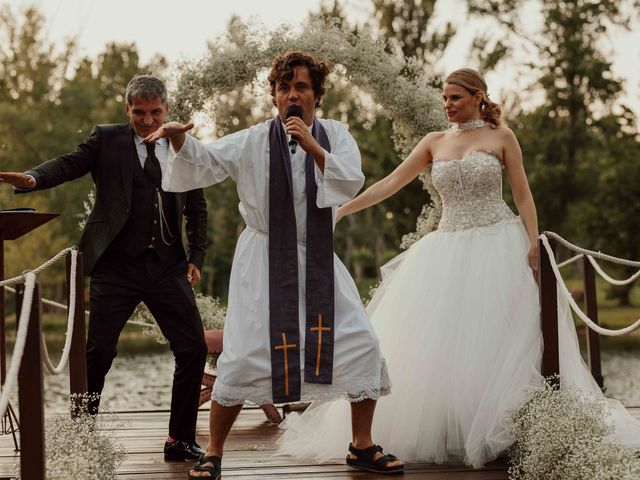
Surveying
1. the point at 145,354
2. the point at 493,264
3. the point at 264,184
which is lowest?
the point at 145,354

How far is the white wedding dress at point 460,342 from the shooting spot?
15.1ft

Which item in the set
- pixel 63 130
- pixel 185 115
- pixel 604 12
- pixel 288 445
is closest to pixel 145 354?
pixel 63 130

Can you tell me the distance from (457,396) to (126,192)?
1.83 m

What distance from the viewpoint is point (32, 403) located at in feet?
10.8

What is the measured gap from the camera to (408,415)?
15.3ft

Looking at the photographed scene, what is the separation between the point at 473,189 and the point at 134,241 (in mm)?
1744

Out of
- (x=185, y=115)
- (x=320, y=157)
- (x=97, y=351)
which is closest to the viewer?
(x=320, y=157)

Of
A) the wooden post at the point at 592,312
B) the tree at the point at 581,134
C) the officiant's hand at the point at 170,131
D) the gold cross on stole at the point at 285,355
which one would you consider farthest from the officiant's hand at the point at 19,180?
the tree at the point at 581,134

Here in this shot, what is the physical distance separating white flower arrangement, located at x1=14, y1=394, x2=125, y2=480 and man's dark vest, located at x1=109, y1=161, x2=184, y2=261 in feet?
2.41

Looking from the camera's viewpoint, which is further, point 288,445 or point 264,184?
point 288,445

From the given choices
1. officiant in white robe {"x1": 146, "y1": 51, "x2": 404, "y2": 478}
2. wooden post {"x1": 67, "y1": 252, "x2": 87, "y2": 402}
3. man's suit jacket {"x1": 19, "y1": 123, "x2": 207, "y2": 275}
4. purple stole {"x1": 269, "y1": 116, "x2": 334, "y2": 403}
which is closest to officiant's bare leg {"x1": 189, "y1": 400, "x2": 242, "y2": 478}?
officiant in white robe {"x1": 146, "y1": 51, "x2": 404, "y2": 478}

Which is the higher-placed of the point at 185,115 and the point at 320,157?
the point at 185,115

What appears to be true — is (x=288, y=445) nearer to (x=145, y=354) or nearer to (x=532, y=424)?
(x=532, y=424)

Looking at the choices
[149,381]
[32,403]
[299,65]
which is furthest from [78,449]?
[149,381]
